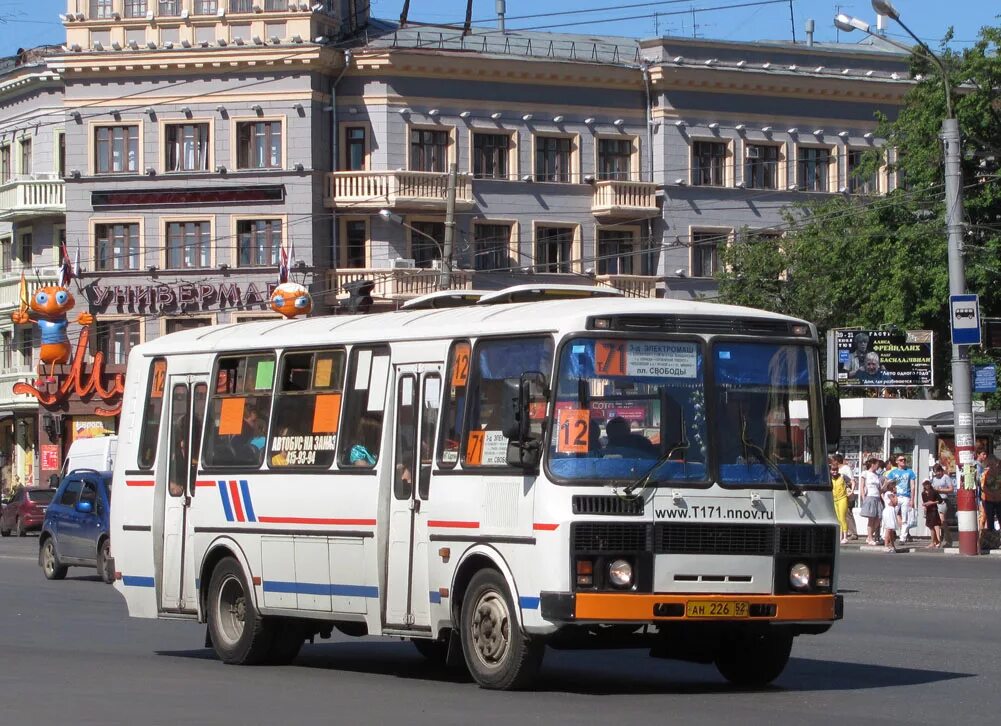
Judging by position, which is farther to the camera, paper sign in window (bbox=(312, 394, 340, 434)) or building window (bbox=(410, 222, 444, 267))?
building window (bbox=(410, 222, 444, 267))

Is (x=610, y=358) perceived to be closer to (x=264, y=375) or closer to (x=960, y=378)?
(x=264, y=375)

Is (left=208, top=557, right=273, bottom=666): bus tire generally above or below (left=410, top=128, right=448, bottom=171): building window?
below

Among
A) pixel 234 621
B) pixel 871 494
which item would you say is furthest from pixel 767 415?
pixel 871 494

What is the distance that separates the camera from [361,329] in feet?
49.5

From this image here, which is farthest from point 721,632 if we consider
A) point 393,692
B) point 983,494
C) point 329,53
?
point 329,53

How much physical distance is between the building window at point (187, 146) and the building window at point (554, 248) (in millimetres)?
10163

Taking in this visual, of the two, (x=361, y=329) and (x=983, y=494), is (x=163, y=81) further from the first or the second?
(x=361, y=329)

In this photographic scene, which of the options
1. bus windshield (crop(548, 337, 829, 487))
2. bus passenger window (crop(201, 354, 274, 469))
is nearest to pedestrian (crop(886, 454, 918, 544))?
bus passenger window (crop(201, 354, 274, 469))

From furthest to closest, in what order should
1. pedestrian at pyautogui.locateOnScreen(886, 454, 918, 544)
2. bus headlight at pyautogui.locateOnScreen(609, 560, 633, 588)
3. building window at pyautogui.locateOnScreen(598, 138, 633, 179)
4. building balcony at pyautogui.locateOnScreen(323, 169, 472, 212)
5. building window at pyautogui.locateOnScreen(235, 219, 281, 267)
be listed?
building window at pyautogui.locateOnScreen(598, 138, 633, 179), building window at pyautogui.locateOnScreen(235, 219, 281, 267), building balcony at pyautogui.locateOnScreen(323, 169, 472, 212), pedestrian at pyautogui.locateOnScreen(886, 454, 918, 544), bus headlight at pyautogui.locateOnScreen(609, 560, 633, 588)

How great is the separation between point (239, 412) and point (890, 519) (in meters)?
21.8

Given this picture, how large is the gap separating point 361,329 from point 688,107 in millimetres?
46519

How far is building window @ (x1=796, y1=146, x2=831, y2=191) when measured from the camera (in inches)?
2461

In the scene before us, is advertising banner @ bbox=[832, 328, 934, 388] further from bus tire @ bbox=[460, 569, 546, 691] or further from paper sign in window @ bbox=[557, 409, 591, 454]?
paper sign in window @ bbox=[557, 409, 591, 454]

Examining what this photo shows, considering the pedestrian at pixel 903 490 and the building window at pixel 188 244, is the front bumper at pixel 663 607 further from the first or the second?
the building window at pixel 188 244
